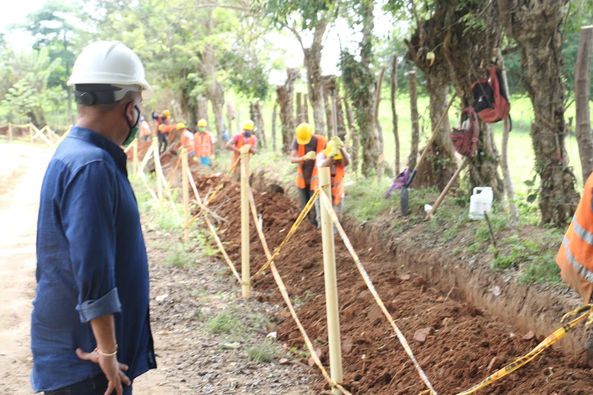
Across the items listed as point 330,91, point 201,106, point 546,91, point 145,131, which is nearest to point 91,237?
point 546,91

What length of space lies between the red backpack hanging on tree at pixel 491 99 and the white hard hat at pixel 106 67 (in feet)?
14.9

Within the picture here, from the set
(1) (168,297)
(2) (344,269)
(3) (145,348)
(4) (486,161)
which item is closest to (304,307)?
(2) (344,269)

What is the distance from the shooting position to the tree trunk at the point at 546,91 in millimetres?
5297

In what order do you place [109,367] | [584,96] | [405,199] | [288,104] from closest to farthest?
[109,367]
[584,96]
[405,199]
[288,104]

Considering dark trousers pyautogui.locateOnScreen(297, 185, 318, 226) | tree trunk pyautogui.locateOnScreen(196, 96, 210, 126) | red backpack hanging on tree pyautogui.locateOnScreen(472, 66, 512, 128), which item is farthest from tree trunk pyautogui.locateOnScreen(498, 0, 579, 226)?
tree trunk pyautogui.locateOnScreen(196, 96, 210, 126)

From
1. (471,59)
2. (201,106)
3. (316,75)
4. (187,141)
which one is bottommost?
(187,141)

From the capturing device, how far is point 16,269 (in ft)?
25.4

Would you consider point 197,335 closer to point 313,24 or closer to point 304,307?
point 304,307

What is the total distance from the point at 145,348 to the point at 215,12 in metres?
14.8

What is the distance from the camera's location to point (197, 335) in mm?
5500

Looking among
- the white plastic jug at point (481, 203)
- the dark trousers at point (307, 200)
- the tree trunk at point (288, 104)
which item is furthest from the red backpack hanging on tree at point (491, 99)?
the tree trunk at point (288, 104)

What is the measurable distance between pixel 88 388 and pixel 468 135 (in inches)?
208

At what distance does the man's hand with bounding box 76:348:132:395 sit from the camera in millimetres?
1989

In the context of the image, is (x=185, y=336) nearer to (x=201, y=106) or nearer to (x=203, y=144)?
(x=203, y=144)
